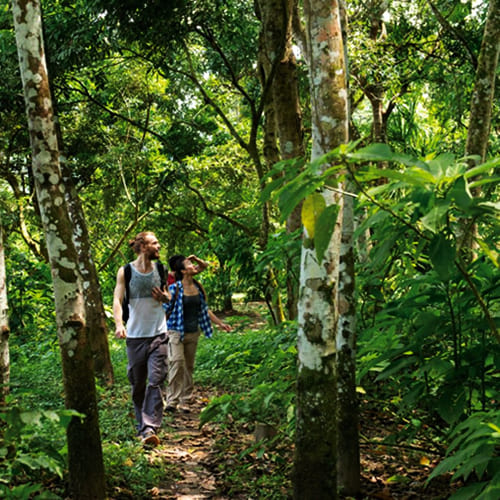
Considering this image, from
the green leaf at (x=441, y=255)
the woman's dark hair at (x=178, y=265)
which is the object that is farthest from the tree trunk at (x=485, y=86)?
the green leaf at (x=441, y=255)

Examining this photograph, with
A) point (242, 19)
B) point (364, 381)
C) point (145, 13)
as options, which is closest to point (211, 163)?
point (242, 19)

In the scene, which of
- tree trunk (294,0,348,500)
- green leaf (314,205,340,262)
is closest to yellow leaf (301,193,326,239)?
green leaf (314,205,340,262)

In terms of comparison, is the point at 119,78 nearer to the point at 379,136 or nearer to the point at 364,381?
the point at 379,136

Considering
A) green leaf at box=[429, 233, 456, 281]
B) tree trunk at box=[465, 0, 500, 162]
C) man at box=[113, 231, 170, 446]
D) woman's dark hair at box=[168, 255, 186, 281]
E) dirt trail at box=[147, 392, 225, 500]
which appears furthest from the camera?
woman's dark hair at box=[168, 255, 186, 281]

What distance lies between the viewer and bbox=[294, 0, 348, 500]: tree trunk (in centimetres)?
322

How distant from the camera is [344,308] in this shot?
152 inches

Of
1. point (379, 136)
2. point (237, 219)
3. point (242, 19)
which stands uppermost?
point (242, 19)

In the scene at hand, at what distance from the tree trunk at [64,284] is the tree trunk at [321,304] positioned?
4.56 feet

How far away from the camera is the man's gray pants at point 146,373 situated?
238 inches

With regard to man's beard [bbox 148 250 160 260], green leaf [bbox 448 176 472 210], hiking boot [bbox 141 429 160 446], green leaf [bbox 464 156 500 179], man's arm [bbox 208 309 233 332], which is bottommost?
hiking boot [bbox 141 429 160 446]

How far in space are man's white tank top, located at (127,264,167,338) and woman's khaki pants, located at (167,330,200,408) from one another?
1.44m

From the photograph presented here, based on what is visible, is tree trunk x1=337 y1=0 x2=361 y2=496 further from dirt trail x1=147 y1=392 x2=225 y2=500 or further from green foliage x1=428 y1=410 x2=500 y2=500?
green foliage x1=428 y1=410 x2=500 y2=500

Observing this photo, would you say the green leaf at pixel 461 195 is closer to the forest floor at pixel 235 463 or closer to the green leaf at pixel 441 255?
the green leaf at pixel 441 255

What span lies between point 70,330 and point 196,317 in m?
4.15
